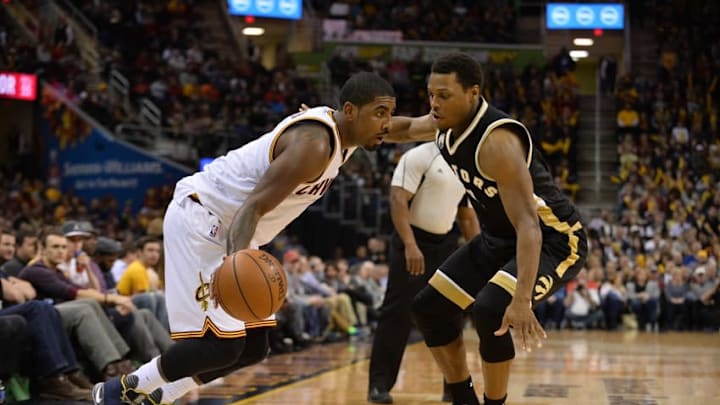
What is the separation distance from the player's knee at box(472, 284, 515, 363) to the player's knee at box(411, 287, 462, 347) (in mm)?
353

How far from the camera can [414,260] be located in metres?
6.54

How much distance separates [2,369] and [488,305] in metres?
2.94

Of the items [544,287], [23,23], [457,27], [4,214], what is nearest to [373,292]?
[4,214]

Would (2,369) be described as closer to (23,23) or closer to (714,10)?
(23,23)

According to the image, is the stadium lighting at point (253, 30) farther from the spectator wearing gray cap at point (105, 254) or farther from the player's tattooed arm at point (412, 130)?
the player's tattooed arm at point (412, 130)

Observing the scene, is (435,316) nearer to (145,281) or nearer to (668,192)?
(145,281)

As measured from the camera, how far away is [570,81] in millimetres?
23781

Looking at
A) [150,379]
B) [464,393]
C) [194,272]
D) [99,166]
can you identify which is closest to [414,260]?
[464,393]

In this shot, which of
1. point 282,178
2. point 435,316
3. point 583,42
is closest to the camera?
point 282,178

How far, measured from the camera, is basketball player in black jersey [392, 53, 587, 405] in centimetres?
459

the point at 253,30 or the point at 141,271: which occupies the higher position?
the point at 253,30

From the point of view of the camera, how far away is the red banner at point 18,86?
18812mm

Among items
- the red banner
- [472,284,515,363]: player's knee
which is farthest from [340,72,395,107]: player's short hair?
the red banner

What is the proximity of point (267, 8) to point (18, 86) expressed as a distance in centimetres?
694
